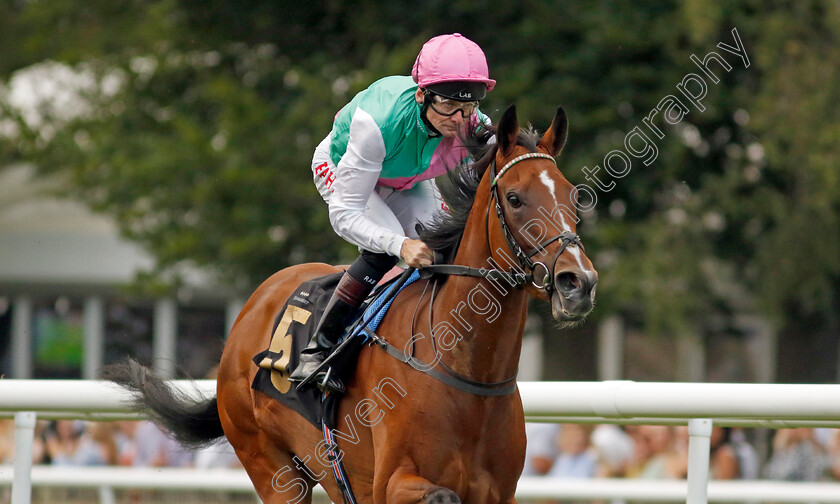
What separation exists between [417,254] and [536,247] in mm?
577

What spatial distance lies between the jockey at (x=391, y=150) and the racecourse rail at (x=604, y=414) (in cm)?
80

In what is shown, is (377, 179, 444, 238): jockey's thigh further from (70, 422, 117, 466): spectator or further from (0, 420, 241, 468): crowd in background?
(70, 422, 117, 466): spectator

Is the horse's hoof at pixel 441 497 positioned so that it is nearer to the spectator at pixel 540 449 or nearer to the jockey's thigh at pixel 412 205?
the jockey's thigh at pixel 412 205

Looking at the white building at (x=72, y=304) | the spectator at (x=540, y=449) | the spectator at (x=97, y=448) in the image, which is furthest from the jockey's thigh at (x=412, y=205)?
the white building at (x=72, y=304)

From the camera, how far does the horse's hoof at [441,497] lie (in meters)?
3.21

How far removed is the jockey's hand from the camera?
3.60 metres

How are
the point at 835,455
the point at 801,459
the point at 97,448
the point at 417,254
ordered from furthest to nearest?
1. the point at 97,448
2. the point at 835,455
3. the point at 801,459
4. the point at 417,254

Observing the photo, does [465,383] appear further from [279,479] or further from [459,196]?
[279,479]

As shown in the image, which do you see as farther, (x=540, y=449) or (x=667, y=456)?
(x=540, y=449)

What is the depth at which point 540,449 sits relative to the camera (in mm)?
8695

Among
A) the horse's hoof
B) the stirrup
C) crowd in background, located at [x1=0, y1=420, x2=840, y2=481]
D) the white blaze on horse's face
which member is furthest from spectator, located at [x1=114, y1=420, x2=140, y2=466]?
the white blaze on horse's face

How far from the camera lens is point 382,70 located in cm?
1066

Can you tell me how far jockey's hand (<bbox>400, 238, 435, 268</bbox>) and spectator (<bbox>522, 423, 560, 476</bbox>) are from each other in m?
4.79

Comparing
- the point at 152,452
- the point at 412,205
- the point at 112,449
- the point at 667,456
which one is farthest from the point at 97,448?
the point at 412,205
